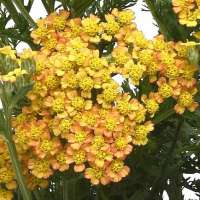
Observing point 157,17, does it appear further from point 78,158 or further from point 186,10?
point 78,158

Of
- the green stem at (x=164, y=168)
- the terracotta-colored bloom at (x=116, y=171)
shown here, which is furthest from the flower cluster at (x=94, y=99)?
the green stem at (x=164, y=168)

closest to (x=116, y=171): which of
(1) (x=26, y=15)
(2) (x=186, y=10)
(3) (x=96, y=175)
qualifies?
(3) (x=96, y=175)

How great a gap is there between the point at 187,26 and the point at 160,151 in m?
0.42

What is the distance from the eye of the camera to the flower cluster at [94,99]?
4.74 ft

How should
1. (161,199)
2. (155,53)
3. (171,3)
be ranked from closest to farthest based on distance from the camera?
1. (155,53)
2. (171,3)
3. (161,199)

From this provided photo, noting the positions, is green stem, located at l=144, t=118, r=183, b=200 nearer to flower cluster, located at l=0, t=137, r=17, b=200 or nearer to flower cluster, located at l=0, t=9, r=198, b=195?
flower cluster, located at l=0, t=9, r=198, b=195

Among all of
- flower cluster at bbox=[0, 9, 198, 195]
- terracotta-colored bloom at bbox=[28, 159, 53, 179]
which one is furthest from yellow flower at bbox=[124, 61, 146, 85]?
terracotta-colored bloom at bbox=[28, 159, 53, 179]

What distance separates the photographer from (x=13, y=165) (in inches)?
59.5

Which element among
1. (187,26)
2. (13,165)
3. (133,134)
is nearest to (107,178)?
(133,134)

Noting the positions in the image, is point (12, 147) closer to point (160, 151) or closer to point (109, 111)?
point (109, 111)

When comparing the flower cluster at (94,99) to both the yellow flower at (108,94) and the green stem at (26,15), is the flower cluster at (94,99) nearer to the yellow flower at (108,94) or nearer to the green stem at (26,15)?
the yellow flower at (108,94)

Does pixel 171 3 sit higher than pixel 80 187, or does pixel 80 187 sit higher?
pixel 171 3

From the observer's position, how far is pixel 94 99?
1.53 m

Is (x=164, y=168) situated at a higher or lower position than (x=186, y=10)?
lower
